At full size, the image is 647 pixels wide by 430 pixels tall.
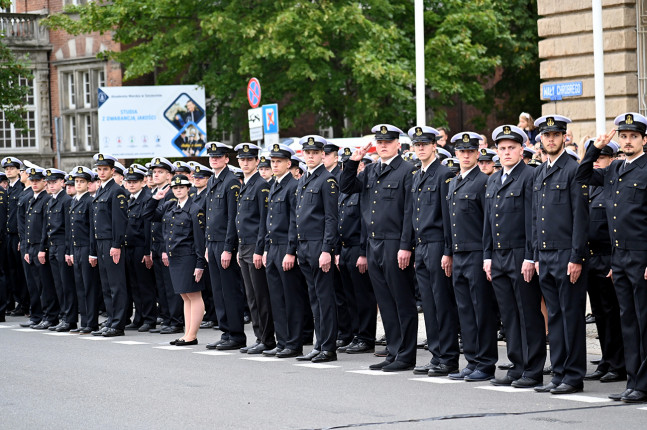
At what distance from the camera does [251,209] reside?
48.9 ft

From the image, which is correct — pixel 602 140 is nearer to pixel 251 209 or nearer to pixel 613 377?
pixel 613 377

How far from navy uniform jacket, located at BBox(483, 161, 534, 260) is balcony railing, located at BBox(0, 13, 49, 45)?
3173 cm

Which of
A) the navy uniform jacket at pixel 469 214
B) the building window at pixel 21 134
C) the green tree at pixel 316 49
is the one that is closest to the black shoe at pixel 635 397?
the navy uniform jacket at pixel 469 214

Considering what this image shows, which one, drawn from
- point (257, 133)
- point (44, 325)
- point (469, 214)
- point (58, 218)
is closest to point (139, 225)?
point (58, 218)

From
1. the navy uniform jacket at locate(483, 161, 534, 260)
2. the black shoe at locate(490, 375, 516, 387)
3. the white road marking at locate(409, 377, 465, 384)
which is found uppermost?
the navy uniform jacket at locate(483, 161, 534, 260)

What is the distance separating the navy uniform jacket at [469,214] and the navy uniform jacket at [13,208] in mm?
10488

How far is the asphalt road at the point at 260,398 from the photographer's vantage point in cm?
985

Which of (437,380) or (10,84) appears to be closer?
(437,380)

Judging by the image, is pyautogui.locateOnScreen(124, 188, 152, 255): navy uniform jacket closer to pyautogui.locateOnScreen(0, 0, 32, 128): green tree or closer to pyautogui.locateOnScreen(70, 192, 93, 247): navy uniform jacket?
pyautogui.locateOnScreen(70, 192, 93, 247): navy uniform jacket

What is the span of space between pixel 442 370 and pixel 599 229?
79.8 inches

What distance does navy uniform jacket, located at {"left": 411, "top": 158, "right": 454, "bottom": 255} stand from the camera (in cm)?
1266

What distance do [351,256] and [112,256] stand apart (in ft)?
13.4

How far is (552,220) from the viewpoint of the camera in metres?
11.2

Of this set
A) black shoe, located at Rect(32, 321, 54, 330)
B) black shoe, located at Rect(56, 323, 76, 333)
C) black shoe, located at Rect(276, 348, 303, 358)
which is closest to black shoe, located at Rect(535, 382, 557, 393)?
black shoe, located at Rect(276, 348, 303, 358)
